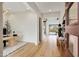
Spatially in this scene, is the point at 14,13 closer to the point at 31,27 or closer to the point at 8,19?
the point at 8,19

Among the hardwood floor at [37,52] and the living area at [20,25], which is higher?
the living area at [20,25]

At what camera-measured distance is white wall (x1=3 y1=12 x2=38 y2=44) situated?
952 centimetres

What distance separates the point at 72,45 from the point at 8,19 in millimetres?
9303

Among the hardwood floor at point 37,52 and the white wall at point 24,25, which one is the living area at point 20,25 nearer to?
the white wall at point 24,25

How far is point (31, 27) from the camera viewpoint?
9.60 metres

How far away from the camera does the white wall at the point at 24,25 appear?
9520 mm

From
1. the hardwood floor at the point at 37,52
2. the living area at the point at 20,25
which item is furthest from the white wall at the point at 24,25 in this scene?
the hardwood floor at the point at 37,52

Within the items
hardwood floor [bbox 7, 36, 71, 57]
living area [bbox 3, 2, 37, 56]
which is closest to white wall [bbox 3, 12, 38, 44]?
living area [bbox 3, 2, 37, 56]

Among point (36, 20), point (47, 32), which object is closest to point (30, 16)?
point (36, 20)

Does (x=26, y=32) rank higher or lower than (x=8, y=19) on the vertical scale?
lower

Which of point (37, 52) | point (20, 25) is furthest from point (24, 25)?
point (37, 52)

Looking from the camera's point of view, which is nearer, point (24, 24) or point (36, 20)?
point (36, 20)

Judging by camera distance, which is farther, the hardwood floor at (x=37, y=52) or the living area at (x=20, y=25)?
the living area at (x=20, y=25)

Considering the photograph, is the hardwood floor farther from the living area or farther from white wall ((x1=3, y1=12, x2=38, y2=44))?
the living area
